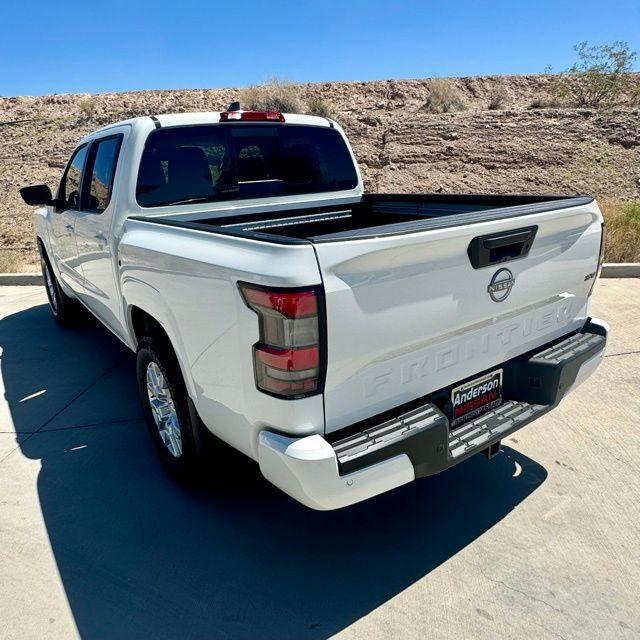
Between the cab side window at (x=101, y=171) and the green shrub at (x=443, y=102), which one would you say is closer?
the cab side window at (x=101, y=171)

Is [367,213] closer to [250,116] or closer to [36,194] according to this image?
[250,116]

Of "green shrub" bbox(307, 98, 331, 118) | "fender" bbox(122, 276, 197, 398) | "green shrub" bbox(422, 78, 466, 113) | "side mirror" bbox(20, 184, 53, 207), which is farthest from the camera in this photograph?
"green shrub" bbox(422, 78, 466, 113)

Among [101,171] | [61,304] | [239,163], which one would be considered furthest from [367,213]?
[61,304]

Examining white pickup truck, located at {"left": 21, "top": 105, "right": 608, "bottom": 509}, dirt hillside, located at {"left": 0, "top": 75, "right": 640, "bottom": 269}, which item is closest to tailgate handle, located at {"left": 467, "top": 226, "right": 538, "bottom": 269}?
white pickup truck, located at {"left": 21, "top": 105, "right": 608, "bottom": 509}

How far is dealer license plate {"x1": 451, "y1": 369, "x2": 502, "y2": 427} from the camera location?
2.55 meters

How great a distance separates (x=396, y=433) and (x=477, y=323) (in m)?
0.63

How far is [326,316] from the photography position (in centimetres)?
201

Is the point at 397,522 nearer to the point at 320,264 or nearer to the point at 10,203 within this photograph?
the point at 320,264

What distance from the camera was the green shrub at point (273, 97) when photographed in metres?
19.6

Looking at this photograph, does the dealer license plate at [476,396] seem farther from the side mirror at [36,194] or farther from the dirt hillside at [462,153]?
the dirt hillside at [462,153]

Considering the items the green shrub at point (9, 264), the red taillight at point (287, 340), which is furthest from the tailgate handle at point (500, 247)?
the green shrub at point (9, 264)

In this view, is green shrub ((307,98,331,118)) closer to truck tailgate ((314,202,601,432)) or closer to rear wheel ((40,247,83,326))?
rear wheel ((40,247,83,326))

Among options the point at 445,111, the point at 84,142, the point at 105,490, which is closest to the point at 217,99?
the point at 445,111

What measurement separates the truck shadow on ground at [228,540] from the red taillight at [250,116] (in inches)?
86.8
